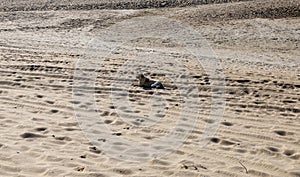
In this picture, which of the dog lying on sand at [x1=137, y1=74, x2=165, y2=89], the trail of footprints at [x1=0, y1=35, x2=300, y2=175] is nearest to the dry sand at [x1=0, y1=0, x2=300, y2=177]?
the trail of footprints at [x1=0, y1=35, x2=300, y2=175]

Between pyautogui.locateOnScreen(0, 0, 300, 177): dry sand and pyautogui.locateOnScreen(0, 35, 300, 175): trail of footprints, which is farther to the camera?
pyautogui.locateOnScreen(0, 35, 300, 175): trail of footprints

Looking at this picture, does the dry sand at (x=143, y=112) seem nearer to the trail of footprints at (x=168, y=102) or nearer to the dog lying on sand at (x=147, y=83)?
the trail of footprints at (x=168, y=102)

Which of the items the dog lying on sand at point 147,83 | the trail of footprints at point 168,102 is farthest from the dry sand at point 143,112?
the dog lying on sand at point 147,83

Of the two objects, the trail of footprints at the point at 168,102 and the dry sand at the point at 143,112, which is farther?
the trail of footprints at the point at 168,102

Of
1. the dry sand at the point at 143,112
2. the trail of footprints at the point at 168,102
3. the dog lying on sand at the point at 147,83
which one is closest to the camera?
the dry sand at the point at 143,112

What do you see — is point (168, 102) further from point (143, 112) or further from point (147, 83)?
point (147, 83)

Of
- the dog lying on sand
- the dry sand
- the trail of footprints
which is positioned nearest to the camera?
the dry sand

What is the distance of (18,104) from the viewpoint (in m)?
7.98

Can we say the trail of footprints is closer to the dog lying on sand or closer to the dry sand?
the dry sand

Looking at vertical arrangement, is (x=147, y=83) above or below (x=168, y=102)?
above

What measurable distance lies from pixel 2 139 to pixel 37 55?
6.67 metres

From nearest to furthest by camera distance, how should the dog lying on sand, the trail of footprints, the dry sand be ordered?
the dry sand < the trail of footprints < the dog lying on sand

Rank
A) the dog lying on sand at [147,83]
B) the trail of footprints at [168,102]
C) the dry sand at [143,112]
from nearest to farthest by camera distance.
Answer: the dry sand at [143,112]
the trail of footprints at [168,102]
the dog lying on sand at [147,83]

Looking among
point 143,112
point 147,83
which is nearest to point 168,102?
point 143,112
